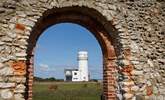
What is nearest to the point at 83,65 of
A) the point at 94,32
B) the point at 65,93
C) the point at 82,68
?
the point at 82,68

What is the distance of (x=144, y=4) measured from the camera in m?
8.26

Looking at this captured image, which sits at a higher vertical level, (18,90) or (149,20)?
(149,20)

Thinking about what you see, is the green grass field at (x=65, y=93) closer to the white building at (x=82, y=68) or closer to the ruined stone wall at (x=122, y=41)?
the ruined stone wall at (x=122, y=41)

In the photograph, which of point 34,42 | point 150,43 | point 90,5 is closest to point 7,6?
point 34,42

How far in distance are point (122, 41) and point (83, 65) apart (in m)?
57.1

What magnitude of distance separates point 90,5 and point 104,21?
634 mm

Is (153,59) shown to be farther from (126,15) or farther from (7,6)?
(7,6)

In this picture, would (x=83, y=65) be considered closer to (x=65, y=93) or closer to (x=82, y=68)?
(x=82, y=68)

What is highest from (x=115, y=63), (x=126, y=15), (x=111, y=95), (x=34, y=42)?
(x=126, y=15)

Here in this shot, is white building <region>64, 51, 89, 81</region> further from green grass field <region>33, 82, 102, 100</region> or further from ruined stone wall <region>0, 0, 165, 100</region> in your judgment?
ruined stone wall <region>0, 0, 165, 100</region>

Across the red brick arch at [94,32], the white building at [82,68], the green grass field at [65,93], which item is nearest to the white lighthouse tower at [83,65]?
the white building at [82,68]

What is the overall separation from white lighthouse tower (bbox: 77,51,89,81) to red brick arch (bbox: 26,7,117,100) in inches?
2027

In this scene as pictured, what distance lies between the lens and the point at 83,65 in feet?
213

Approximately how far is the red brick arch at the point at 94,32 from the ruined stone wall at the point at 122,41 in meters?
0.20
